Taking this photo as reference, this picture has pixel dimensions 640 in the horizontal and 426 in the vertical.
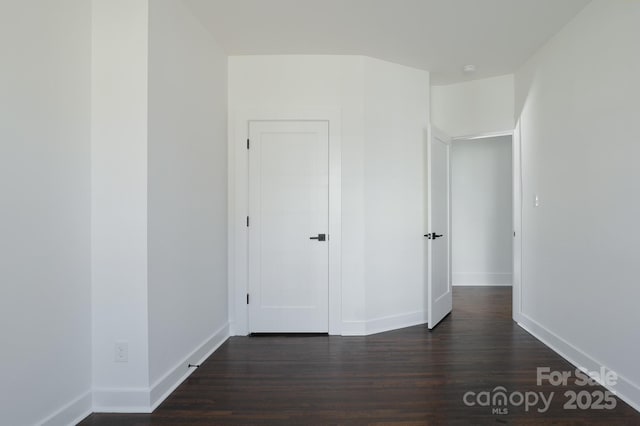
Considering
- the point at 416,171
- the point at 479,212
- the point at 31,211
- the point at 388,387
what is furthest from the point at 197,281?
the point at 479,212

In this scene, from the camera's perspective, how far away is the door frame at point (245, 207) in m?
3.46

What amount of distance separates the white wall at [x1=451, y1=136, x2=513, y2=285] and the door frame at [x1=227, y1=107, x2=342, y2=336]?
3109 millimetres

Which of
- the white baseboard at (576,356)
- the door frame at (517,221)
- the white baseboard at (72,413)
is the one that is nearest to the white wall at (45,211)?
the white baseboard at (72,413)

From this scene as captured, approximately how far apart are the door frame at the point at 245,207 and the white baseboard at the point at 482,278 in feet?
10.4

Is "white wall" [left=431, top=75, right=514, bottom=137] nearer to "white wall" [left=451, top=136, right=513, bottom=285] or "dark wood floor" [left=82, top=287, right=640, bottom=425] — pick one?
"white wall" [left=451, top=136, right=513, bottom=285]

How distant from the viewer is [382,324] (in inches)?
140

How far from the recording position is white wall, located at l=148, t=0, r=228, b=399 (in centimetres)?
223

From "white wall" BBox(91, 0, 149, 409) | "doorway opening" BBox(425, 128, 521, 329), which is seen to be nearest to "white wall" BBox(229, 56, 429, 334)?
"white wall" BBox(91, 0, 149, 409)

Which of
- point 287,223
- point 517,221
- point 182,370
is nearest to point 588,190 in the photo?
point 517,221

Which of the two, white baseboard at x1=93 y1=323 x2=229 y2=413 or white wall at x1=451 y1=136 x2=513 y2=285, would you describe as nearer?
white baseboard at x1=93 y1=323 x2=229 y2=413

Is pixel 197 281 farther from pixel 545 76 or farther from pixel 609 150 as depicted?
pixel 545 76

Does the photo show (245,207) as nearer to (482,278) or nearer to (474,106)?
(474,106)

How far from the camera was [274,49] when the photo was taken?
3.36m

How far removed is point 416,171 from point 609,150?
169cm
